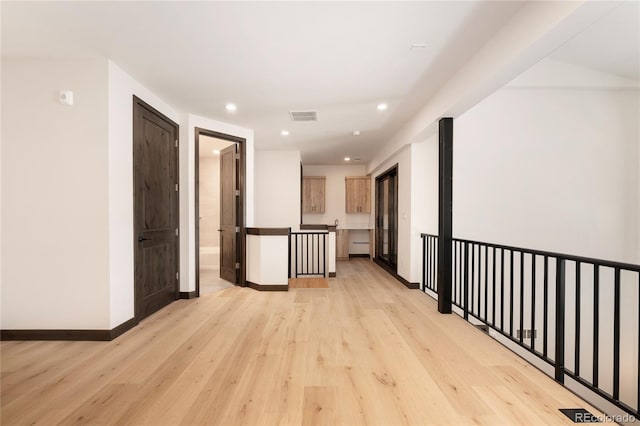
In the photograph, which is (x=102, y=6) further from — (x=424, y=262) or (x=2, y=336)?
(x=424, y=262)

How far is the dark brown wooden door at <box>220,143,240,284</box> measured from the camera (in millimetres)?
5051

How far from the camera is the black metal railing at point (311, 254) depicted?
6.03m

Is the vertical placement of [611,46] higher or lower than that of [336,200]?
higher

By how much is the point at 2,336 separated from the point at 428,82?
4.96 m

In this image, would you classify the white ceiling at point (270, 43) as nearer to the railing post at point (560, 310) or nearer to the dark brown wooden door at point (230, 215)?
the dark brown wooden door at point (230, 215)

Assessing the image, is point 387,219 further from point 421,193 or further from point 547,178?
point 547,178

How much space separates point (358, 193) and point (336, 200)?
69 cm

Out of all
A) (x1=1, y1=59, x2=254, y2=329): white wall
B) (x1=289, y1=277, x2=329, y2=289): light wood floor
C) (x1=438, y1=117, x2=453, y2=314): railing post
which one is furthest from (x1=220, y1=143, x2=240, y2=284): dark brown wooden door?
(x1=438, y1=117, x2=453, y2=314): railing post

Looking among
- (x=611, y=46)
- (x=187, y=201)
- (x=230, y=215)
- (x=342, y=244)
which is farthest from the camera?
(x=342, y=244)

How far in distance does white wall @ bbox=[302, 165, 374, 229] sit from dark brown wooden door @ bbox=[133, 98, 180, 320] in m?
4.83

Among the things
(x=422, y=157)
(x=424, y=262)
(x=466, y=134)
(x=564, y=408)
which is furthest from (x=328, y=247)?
(x=564, y=408)

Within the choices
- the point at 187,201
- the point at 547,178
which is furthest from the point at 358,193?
the point at 187,201

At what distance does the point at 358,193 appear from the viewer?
27.6ft

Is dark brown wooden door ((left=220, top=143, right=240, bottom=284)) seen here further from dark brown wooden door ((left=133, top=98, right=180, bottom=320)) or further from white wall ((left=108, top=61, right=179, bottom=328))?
white wall ((left=108, top=61, right=179, bottom=328))
